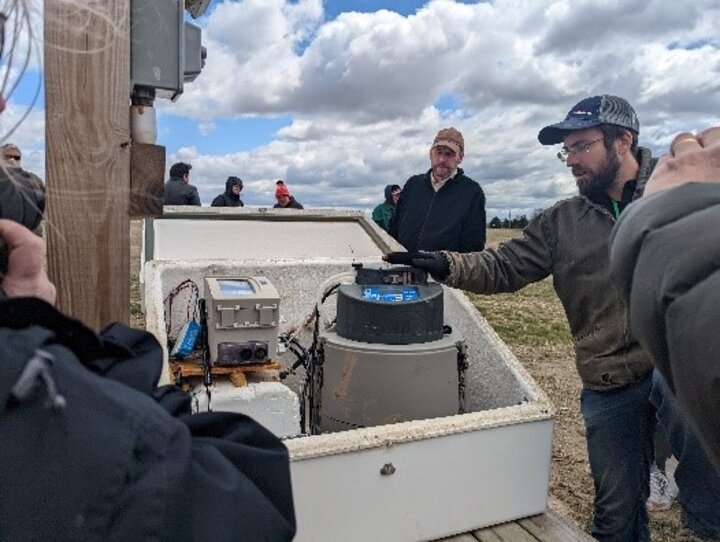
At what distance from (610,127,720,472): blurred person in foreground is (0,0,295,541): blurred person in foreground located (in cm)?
52

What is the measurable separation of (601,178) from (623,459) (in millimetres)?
1263

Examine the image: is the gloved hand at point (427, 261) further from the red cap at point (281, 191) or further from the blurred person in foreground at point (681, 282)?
the red cap at point (281, 191)

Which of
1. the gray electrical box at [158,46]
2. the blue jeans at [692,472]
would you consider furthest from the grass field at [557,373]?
the gray electrical box at [158,46]

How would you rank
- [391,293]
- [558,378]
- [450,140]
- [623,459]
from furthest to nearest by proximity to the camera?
[558,378] → [450,140] → [391,293] → [623,459]

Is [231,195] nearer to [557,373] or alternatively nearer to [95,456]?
[557,373]

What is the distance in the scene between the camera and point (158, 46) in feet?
6.39

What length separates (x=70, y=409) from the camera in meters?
0.67

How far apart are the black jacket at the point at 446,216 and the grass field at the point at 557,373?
40 centimetres

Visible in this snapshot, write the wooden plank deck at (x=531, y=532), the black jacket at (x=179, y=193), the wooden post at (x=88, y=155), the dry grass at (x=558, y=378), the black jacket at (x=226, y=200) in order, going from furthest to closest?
the black jacket at (x=226, y=200) → the black jacket at (x=179, y=193) → the dry grass at (x=558, y=378) → the wooden plank deck at (x=531, y=532) → the wooden post at (x=88, y=155)

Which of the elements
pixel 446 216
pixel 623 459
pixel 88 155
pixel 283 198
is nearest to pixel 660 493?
pixel 623 459

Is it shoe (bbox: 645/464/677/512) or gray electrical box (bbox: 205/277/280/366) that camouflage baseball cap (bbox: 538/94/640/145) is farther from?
shoe (bbox: 645/464/677/512)

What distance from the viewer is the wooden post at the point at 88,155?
1813 millimetres

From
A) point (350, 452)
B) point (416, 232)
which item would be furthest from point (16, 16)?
point (416, 232)

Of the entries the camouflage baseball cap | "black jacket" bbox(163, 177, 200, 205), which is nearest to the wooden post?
the camouflage baseball cap
